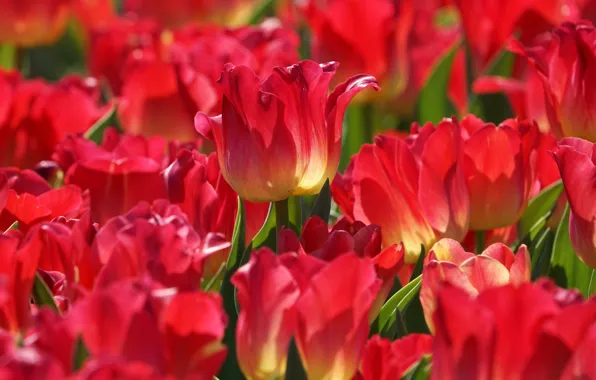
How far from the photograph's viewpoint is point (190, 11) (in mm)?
2891

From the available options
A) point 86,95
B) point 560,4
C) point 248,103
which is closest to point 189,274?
point 248,103

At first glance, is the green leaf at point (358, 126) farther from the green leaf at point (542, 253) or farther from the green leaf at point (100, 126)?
the green leaf at point (542, 253)

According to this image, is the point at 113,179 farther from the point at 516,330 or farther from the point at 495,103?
the point at 495,103

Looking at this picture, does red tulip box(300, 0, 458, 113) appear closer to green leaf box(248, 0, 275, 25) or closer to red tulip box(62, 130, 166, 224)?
green leaf box(248, 0, 275, 25)

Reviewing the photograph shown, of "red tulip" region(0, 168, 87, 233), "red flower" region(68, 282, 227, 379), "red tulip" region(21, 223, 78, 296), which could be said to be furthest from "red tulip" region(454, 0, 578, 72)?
"red flower" region(68, 282, 227, 379)

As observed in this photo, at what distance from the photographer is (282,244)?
3.41ft

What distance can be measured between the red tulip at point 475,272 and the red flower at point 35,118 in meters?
0.79

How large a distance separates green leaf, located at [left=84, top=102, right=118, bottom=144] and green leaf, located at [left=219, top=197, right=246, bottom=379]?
0.57m

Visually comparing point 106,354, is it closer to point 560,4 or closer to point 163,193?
point 163,193

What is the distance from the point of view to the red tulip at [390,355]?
900 mm

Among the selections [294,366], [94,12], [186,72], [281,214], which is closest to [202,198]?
[281,214]

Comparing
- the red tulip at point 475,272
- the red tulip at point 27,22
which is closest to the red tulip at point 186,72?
the red tulip at point 27,22

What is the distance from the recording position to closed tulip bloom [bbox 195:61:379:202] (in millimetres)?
1100

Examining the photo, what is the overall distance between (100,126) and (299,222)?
1.93ft
